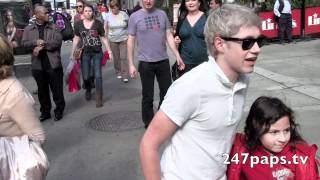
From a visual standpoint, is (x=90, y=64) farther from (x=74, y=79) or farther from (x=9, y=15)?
(x=9, y=15)

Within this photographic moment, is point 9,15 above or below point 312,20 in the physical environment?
above

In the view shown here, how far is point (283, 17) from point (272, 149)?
41.0 ft

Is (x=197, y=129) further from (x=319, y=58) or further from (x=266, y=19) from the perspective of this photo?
(x=266, y=19)

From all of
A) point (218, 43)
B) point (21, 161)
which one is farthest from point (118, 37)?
point (218, 43)

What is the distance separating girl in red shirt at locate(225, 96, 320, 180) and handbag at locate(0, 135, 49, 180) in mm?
1038

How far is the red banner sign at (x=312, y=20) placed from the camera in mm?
15330

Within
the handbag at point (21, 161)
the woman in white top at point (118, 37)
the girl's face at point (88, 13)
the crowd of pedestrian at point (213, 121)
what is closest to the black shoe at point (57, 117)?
the girl's face at point (88, 13)

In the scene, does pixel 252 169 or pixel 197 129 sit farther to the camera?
pixel 252 169

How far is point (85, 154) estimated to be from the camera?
18.6ft

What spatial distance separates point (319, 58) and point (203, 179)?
31.8ft

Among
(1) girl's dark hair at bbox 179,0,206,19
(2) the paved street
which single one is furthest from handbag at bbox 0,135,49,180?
(1) girl's dark hair at bbox 179,0,206,19

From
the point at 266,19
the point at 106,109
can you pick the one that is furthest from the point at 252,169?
the point at 266,19

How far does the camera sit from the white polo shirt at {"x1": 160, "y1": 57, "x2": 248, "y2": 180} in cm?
201

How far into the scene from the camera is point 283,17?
1440 cm
